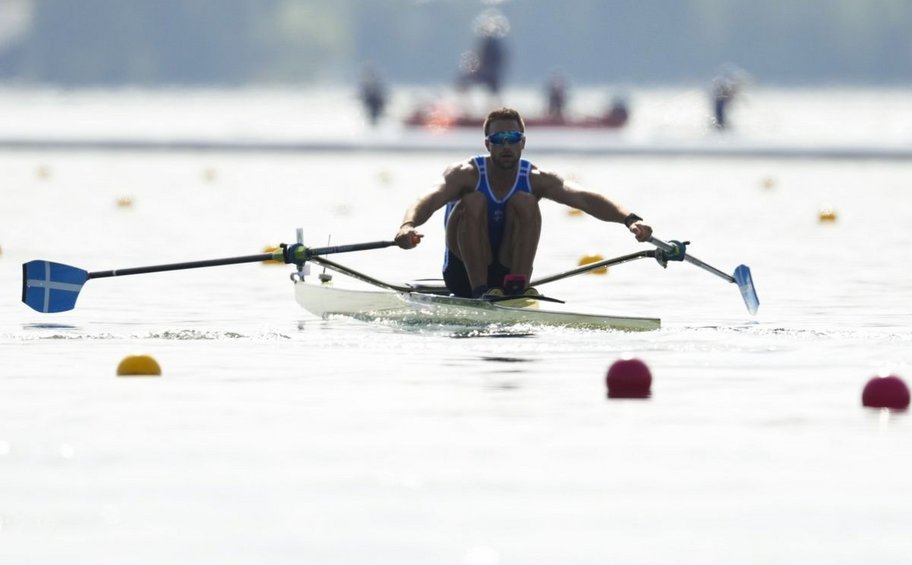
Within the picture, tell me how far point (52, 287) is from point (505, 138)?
2.95 meters

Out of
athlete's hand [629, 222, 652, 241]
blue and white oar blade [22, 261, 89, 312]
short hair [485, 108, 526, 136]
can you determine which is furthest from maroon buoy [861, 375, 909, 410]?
blue and white oar blade [22, 261, 89, 312]

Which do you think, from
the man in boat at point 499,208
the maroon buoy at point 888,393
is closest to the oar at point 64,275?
the man in boat at point 499,208

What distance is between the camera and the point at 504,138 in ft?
40.0

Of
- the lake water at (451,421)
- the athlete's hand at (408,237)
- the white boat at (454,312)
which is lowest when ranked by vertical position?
the lake water at (451,421)

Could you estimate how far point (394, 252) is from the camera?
19734 mm

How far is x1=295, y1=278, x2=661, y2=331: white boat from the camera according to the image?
11906 millimetres

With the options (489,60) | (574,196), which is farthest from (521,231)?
(489,60)

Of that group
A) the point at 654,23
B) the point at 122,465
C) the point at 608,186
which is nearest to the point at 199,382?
the point at 122,465

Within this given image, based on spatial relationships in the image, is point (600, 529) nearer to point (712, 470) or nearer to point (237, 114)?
point (712, 470)

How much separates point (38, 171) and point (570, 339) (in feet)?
76.9

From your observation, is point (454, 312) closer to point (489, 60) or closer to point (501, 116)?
point (501, 116)

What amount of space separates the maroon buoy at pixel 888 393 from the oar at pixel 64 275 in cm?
435

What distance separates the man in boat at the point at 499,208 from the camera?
1220 cm

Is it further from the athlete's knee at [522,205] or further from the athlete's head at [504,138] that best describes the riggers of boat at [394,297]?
the athlete's head at [504,138]
